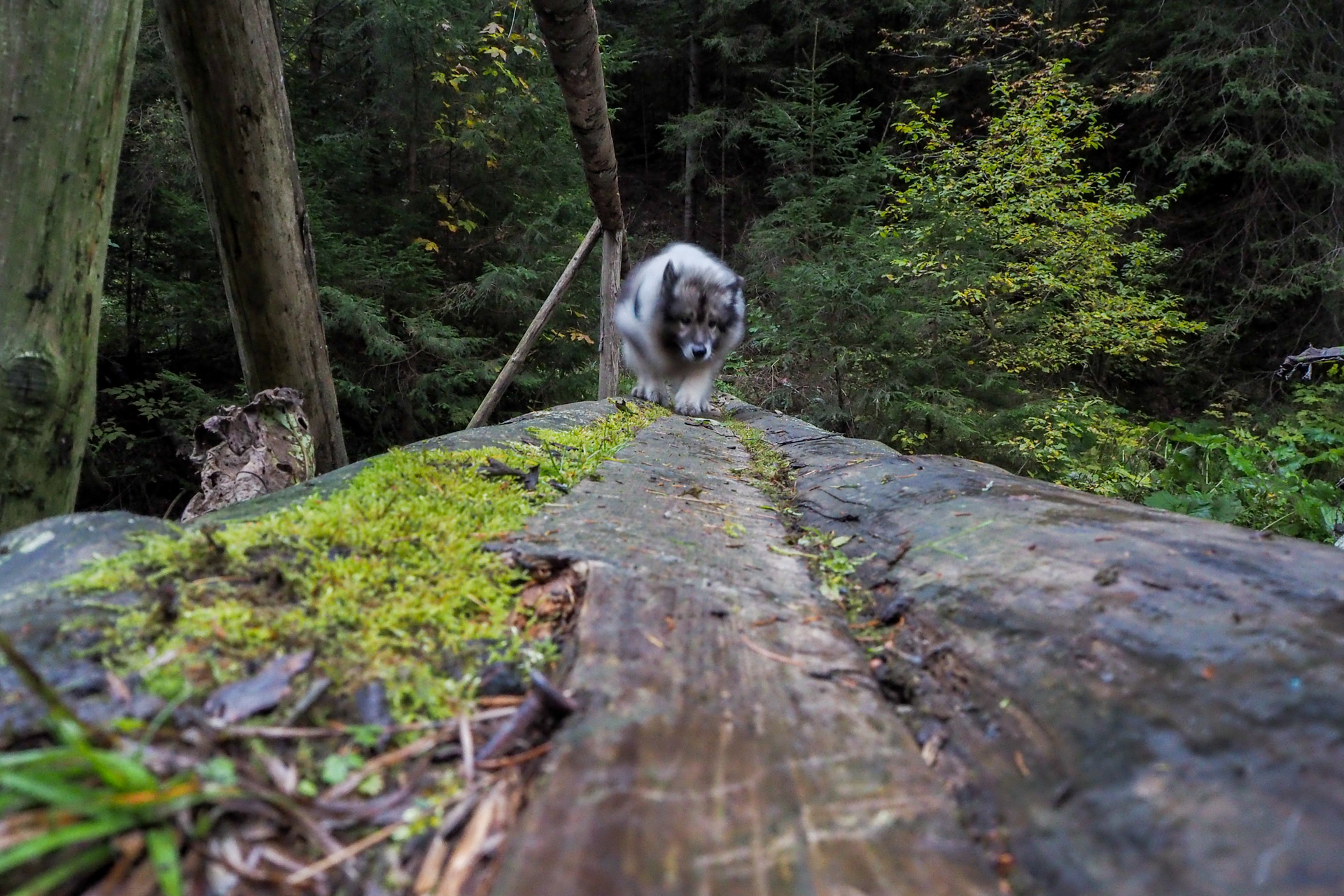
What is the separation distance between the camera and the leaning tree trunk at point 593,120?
3750 mm

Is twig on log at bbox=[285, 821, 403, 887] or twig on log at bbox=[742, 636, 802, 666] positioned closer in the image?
twig on log at bbox=[285, 821, 403, 887]

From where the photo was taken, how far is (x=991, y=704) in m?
0.85

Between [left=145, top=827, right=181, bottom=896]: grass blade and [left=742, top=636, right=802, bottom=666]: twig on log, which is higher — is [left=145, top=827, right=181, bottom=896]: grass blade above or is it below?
above

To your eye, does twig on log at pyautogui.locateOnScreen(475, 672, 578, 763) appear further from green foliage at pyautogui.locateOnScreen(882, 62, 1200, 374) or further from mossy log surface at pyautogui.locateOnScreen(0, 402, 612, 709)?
green foliage at pyautogui.locateOnScreen(882, 62, 1200, 374)

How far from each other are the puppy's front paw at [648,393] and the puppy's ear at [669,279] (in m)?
0.94

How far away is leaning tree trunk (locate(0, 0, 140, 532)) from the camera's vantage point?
1.64 metres

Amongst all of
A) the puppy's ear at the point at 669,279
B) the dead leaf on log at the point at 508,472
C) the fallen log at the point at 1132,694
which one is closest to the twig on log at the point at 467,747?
the fallen log at the point at 1132,694

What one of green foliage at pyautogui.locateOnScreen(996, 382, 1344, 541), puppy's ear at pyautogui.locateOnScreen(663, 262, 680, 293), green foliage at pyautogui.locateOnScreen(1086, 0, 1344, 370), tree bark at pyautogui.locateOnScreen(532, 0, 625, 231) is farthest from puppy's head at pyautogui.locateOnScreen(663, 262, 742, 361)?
green foliage at pyautogui.locateOnScreen(1086, 0, 1344, 370)

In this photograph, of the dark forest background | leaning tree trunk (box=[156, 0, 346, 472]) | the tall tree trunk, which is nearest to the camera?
leaning tree trunk (box=[156, 0, 346, 472])

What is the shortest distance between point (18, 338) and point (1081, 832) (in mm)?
2447

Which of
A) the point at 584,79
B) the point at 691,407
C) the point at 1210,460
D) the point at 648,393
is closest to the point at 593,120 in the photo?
the point at 584,79

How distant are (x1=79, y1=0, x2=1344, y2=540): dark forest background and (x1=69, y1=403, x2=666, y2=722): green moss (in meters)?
5.15

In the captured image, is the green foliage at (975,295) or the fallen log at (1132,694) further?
the green foliage at (975,295)

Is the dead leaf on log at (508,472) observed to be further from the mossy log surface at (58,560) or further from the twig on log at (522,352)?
the twig on log at (522,352)
